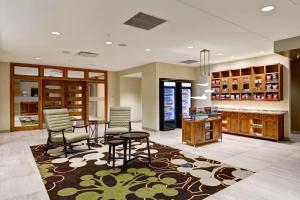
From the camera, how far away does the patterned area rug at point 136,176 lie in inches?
108

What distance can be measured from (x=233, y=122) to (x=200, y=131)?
2116 millimetres

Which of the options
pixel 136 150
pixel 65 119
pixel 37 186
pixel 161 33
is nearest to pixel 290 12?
pixel 161 33

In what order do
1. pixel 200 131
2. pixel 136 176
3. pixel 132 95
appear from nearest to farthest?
pixel 136 176 → pixel 200 131 → pixel 132 95

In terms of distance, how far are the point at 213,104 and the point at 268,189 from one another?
5.66 m

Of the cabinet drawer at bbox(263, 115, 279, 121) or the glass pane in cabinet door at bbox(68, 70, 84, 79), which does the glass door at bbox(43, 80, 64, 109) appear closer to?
the glass pane in cabinet door at bbox(68, 70, 84, 79)

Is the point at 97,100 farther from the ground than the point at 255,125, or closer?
farther from the ground

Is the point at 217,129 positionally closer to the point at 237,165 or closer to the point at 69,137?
the point at 237,165

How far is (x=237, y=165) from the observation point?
3.87m

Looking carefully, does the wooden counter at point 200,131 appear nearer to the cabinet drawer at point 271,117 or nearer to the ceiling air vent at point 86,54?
the cabinet drawer at point 271,117

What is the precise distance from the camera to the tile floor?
2.74 m

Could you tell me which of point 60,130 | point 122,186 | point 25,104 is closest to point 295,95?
point 122,186

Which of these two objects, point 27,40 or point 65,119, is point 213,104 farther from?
point 27,40

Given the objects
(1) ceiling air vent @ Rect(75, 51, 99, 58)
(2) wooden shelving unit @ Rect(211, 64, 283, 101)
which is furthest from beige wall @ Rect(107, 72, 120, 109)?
(2) wooden shelving unit @ Rect(211, 64, 283, 101)

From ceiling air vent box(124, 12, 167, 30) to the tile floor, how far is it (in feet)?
9.93
